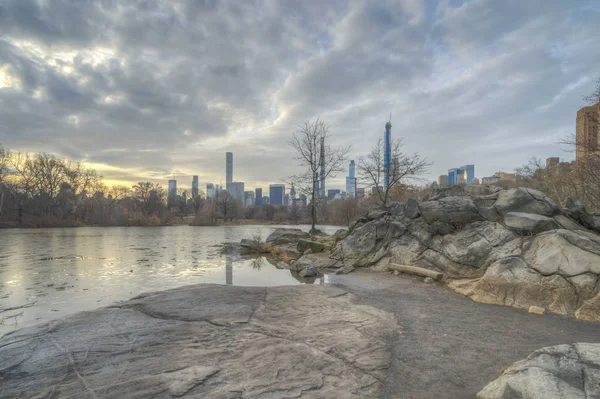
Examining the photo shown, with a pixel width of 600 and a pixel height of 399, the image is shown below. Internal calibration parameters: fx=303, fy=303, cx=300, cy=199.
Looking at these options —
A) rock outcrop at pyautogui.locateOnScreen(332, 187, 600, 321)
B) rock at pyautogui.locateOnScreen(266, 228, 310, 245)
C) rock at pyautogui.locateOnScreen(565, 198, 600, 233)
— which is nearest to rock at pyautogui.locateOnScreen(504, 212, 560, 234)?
rock outcrop at pyautogui.locateOnScreen(332, 187, 600, 321)

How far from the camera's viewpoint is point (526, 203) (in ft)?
31.7

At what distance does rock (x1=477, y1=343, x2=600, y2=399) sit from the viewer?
8.86ft

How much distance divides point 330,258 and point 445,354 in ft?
33.0

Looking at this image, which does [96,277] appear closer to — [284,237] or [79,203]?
[284,237]

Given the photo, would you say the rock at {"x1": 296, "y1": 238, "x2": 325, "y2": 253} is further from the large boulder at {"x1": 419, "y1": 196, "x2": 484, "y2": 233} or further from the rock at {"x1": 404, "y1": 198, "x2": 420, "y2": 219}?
the large boulder at {"x1": 419, "y1": 196, "x2": 484, "y2": 233}

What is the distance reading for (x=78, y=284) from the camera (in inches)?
400

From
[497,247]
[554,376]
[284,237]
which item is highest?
[497,247]

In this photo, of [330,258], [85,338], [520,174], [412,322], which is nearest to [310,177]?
[330,258]

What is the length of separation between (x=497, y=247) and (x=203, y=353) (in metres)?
8.64

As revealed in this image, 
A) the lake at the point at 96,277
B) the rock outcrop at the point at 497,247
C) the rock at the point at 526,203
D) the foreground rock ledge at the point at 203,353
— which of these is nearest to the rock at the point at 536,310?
the rock outcrop at the point at 497,247

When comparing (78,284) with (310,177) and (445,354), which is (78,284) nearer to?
(445,354)

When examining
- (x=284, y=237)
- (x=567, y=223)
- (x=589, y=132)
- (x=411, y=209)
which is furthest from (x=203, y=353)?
(x=589, y=132)

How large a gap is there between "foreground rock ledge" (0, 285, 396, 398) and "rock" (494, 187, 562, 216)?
251 inches

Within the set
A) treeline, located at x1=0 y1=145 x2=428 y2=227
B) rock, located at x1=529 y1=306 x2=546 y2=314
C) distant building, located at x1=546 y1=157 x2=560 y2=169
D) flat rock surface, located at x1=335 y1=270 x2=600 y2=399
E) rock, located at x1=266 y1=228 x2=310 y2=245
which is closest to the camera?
flat rock surface, located at x1=335 y1=270 x2=600 y2=399
